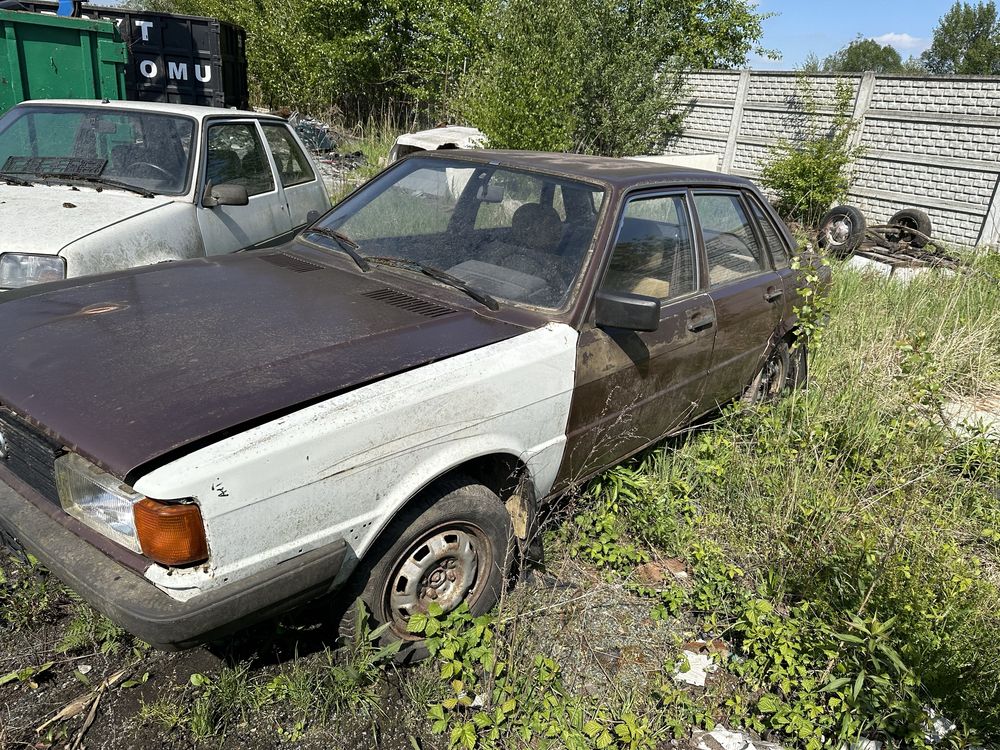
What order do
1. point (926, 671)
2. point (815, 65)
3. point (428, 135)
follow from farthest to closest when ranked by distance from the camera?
1. point (815, 65)
2. point (428, 135)
3. point (926, 671)

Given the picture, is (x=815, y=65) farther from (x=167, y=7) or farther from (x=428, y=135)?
(x=167, y=7)

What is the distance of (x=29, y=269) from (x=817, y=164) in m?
12.0

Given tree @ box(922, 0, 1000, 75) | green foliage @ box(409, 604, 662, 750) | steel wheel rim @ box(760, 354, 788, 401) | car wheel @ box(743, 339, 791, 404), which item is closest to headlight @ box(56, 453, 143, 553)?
green foliage @ box(409, 604, 662, 750)

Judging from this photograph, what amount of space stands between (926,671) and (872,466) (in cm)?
181

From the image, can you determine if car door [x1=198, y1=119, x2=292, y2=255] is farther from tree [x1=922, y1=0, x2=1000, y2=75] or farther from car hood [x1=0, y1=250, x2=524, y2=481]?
tree [x1=922, y1=0, x2=1000, y2=75]

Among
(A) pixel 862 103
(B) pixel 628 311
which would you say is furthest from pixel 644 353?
(A) pixel 862 103

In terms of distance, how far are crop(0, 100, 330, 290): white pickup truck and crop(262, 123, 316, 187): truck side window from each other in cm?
12

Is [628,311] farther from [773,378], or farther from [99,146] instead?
[99,146]

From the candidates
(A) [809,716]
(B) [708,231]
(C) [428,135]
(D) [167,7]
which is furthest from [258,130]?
(D) [167,7]

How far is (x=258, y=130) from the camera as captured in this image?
5.67 metres

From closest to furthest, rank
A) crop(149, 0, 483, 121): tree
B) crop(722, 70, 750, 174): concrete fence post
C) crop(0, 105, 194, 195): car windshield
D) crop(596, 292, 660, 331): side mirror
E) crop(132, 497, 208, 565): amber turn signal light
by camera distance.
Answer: crop(132, 497, 208, 565): amber turn signal light < crop(596, 292, 660, 331): side mirror < crop(0, 105, 194, 195): car windshield < crop(722, 70, 750, 174): concrete fence post < crop(149, 0, 483, 121): tree

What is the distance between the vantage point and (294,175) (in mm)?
6031

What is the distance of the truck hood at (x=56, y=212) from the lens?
395 cm

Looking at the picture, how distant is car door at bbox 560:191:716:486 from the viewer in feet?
9.68
